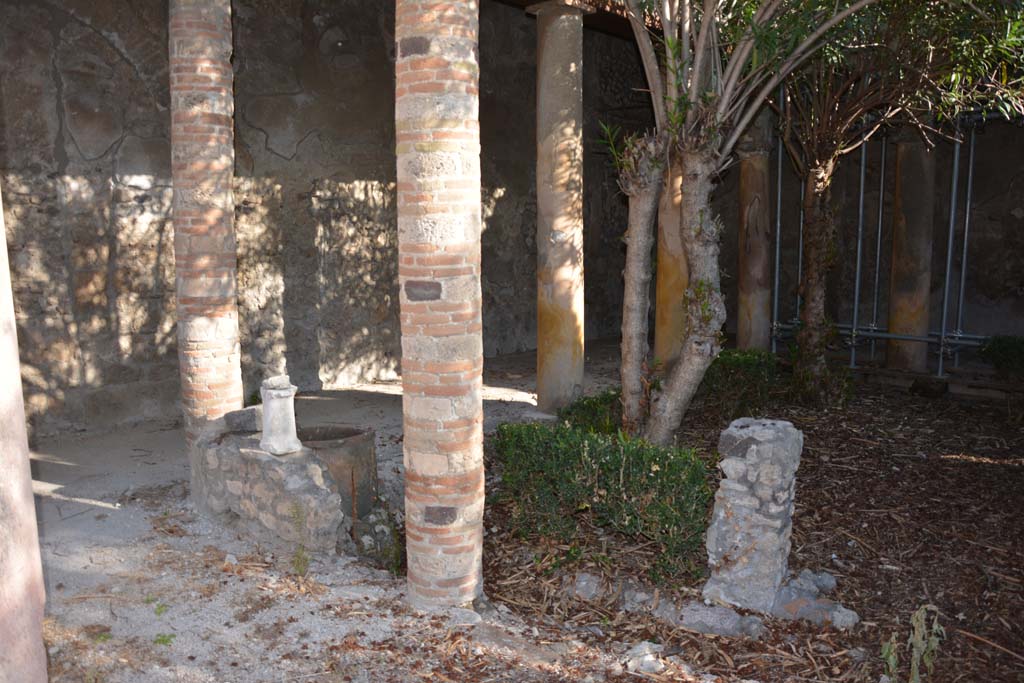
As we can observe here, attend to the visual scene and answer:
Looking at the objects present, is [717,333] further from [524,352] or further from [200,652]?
[524,352]

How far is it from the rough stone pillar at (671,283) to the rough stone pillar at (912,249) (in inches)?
112

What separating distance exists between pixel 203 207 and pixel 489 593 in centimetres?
330

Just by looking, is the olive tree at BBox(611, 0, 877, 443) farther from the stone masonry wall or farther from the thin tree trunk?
the stone masonry wall

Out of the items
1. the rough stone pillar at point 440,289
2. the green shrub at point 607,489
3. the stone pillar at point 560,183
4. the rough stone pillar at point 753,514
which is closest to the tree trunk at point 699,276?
the green shrub at point 607,489

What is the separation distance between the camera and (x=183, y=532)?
5637mm

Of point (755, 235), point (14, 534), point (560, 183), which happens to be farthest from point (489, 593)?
point (755, 235)

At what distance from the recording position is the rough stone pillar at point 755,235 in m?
10.0

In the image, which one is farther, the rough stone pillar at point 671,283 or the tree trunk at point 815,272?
the rough stone pillar at point 671,283

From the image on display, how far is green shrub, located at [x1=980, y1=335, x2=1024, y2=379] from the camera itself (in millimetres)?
9352

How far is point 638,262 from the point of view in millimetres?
6578

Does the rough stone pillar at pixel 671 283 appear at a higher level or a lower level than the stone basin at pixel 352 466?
higher

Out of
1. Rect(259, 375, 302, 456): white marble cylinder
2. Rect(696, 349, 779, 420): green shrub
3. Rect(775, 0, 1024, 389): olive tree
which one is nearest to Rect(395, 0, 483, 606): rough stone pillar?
Rect(259, 375, 302, 456): white marble cylinder

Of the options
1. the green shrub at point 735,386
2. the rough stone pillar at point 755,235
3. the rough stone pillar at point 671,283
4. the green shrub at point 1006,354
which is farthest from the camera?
the rough stone pillar at point 755,235

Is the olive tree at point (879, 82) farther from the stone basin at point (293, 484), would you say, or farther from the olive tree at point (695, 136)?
the stone basin at point (293, 484)
